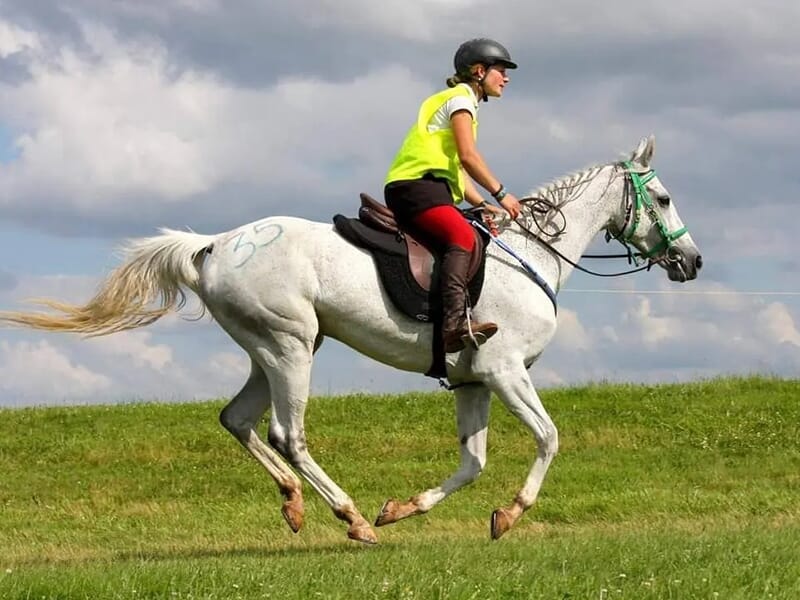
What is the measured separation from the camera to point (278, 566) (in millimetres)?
8430

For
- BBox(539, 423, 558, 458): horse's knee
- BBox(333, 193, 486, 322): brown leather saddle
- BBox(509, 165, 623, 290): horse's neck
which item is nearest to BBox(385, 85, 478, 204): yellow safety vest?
BBox(333, 193, 486, 322): brown leather saddle

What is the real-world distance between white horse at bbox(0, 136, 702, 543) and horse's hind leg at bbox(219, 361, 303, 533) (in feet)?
0.03

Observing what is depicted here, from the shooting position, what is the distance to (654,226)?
11.3 m

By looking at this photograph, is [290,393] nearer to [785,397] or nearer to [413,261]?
[413,261]

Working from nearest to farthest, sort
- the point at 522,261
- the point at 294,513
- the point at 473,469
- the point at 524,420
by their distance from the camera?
the point at 524,420
the point at 294,513
the point at 522,261
the point at 473,469

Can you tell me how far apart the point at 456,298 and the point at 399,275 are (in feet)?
1.55

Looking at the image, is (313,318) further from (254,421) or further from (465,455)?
(465,455)

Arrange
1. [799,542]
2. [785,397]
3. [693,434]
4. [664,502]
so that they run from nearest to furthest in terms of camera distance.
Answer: [799,542] < [664,502] < [693,434] < [785,397]

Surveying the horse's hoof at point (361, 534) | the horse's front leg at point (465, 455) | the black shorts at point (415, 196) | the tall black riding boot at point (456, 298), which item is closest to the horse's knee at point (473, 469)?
the horse's front leg at point (465, 455)

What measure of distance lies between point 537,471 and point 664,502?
19.6ft

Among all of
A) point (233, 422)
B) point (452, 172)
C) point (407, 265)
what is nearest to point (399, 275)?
point (407, 265)

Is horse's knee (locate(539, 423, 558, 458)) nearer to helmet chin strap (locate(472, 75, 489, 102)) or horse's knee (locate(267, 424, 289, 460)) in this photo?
A: horse's knee (locate(267, 424, 289, 460))

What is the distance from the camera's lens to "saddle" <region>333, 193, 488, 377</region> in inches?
394

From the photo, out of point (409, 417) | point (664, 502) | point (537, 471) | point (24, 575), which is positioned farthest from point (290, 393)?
point (409, 417)
